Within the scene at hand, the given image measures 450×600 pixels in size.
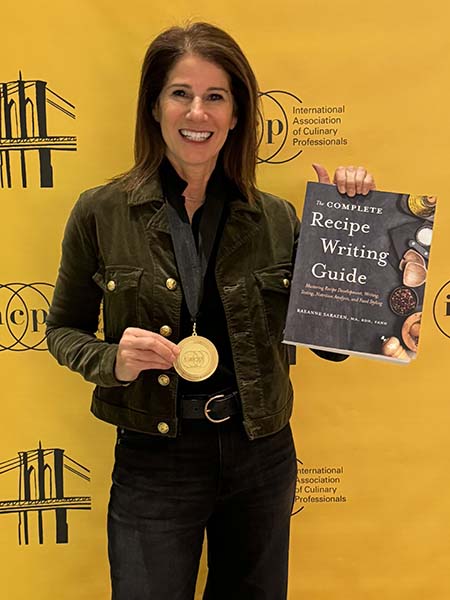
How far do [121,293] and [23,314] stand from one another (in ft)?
2.15

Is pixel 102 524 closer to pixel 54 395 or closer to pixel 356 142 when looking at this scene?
pixel 54 395

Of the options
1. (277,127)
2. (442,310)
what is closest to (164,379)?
(277,127)

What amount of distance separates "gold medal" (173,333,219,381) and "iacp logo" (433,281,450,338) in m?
0.92

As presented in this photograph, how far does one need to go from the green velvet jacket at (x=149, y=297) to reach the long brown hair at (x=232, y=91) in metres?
0.06

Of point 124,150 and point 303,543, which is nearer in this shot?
point 124,150

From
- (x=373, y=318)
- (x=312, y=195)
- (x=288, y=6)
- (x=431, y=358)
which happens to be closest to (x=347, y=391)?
(x=431, y=358)

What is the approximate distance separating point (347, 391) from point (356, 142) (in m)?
0.74

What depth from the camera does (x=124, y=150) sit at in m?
1.85

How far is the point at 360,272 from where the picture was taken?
1384 millimetres

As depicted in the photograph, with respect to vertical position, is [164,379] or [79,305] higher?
[79,305]

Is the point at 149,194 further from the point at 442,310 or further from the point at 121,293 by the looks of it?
the point at 442,310

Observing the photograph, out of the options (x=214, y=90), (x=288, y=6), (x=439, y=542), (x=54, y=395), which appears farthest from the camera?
(x=439, y=542)

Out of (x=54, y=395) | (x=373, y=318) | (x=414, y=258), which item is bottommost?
(x=54, y=395)

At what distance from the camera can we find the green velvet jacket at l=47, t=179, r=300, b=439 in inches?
53.5
